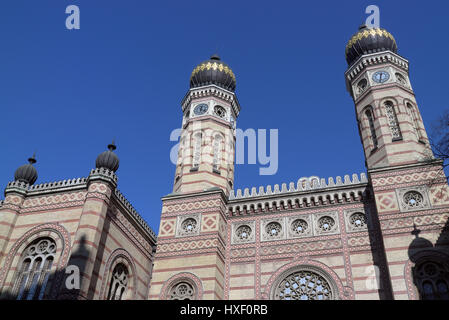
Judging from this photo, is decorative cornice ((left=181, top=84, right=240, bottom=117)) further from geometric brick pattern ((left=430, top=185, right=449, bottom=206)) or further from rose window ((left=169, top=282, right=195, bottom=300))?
geometric brick pattern ((left=430, top=185, right=449, bottom=206))

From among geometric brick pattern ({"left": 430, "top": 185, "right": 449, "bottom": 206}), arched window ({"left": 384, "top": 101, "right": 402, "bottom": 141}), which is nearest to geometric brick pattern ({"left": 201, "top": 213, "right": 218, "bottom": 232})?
geometric brick pattern ({"left": 430, "top": 185, "right": 449, "bottom": 206})

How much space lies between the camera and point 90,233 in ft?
51.1

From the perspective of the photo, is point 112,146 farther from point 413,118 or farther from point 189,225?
point 413,118

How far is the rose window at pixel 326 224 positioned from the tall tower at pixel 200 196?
4.08m

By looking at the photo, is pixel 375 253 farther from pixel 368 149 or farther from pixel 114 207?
pixel 114 207

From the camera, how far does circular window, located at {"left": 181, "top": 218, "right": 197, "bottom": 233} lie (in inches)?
712

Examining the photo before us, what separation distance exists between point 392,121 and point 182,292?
38.9 feet

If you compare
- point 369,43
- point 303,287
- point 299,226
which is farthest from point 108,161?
point 369,43

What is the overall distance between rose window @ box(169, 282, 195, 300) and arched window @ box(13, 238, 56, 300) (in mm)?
4635

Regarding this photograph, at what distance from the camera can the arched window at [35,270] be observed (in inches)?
607

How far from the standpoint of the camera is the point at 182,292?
16.5 metres
